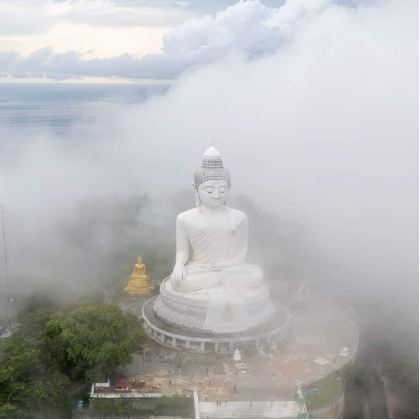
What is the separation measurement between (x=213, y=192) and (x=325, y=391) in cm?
636

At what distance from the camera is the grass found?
13.0m

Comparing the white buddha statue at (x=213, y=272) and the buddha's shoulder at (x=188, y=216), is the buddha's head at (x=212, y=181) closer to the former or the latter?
the white buddha statue at (x=213, y=272)

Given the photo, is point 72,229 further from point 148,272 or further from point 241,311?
point 241,311

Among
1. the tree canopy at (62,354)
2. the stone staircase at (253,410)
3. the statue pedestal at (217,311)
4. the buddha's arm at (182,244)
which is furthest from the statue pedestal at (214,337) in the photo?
the stone staircase at (253,410)

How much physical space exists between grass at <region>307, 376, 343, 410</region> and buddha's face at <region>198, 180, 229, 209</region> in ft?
19.0

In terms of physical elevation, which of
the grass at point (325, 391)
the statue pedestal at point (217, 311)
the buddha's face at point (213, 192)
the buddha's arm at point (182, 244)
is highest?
the buddha's face at point (213, 192)

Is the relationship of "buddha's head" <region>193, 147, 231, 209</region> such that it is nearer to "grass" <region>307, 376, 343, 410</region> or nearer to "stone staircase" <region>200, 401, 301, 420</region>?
"grass" <region>307, 376, 343, 410</region>

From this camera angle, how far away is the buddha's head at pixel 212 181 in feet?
56.7

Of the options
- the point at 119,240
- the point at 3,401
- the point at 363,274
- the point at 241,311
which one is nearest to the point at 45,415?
the point at 3,401

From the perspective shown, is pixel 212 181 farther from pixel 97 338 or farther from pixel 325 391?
pixel 325 391

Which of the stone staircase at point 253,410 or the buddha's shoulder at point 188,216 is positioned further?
the buddha's shoulder at point 188,216

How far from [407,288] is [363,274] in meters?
7.96

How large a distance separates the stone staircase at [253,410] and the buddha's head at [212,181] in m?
6.10

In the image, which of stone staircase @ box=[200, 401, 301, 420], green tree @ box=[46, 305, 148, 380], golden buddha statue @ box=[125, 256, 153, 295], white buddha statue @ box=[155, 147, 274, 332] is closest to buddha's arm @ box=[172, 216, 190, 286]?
white buddha statue @ box=[155, 147, 274, 332]
